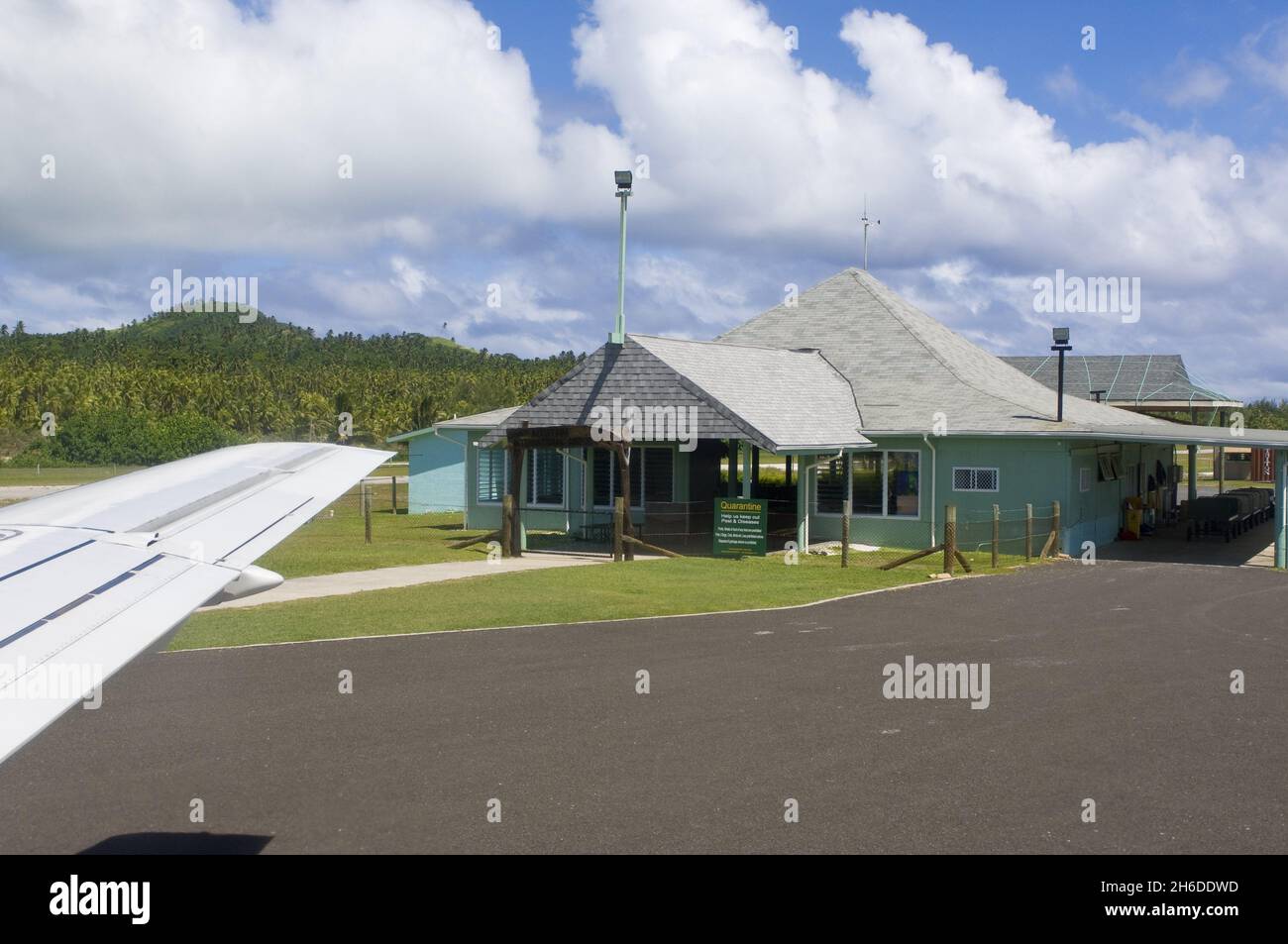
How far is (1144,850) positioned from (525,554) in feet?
61.6

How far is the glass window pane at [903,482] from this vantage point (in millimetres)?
26469

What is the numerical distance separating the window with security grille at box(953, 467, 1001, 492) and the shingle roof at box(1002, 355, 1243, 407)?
3262 centimetres

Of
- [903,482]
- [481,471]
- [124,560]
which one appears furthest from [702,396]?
[124,560]

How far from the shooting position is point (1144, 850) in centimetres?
682

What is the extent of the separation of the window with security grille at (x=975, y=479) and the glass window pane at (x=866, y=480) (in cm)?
177

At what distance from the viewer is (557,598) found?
57.3 feet

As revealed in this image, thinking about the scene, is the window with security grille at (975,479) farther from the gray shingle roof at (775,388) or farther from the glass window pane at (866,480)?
the gray shingle roof at (775,388)

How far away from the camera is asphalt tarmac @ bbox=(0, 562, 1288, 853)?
7.04m

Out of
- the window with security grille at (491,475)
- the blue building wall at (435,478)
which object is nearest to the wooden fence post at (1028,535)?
the window with security grille at (491,475)

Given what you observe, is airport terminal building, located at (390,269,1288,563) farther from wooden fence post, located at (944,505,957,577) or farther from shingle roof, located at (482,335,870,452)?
wooden fence post, located at (944,505,957,577)
